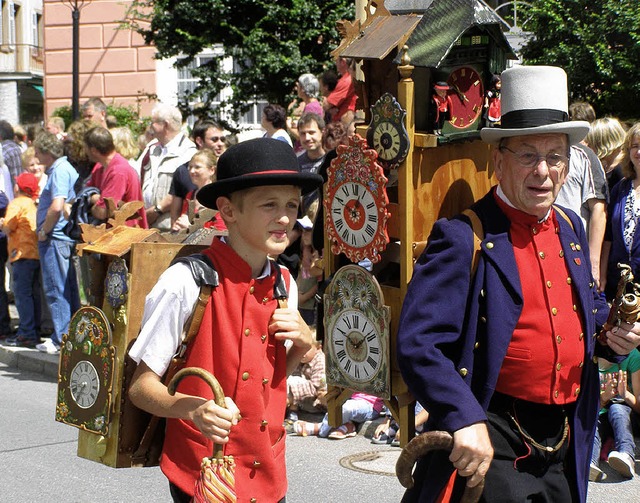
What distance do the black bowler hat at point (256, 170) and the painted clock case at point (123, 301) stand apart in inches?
16.4

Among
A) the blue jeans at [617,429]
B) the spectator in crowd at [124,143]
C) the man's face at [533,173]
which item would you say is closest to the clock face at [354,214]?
the man's face at [533,173]

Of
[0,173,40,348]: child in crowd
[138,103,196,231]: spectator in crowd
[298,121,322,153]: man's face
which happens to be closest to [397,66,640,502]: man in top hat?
[298,121,322,153]: man's face

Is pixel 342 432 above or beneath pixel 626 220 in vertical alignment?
beneath

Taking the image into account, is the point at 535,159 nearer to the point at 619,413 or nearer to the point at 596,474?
the point at 596,474

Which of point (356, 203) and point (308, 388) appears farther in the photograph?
point (308, 388)

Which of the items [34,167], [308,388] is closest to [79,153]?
[34,167]

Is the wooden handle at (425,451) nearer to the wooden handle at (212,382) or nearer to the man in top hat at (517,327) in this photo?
the man in top hat at (517,327)

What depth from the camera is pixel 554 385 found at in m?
3.54

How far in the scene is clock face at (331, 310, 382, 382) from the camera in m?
4.92

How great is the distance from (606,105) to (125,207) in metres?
7.04

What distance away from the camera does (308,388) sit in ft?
26.1

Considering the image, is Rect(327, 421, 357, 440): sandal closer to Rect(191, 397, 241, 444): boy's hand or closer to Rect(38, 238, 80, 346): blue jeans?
Rect(38, 238, 80, 346): blue jeans

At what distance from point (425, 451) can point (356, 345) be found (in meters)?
1.74

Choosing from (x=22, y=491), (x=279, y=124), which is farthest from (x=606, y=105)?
(x=22, y=491)
